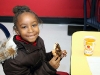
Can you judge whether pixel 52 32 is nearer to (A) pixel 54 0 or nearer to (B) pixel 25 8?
(A) pixel 54 0

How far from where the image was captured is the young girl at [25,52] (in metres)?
1.08

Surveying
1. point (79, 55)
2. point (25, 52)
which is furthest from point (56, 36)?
point (25, 52)

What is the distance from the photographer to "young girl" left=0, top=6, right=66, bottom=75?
1078 mm

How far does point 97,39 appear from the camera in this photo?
1444 millimetres

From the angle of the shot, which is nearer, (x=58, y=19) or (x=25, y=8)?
(x=25, y=8)

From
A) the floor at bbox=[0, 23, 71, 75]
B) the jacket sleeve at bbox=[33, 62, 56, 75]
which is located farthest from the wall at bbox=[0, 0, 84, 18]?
the jacket sleeve at bbox=[33, 62, 56, 75]

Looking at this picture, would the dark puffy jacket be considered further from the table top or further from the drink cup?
the drink cup

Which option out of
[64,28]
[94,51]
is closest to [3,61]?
[94,51]

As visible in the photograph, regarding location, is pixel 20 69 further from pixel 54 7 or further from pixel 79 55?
pixel 54 7

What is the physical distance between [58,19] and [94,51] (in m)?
2.67

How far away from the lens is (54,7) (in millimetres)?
3812

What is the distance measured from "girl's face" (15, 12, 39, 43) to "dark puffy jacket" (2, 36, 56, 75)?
6cm

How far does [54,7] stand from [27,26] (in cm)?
270

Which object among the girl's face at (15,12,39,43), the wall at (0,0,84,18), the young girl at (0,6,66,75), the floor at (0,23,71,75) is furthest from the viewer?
the wall at (0,0,84,18)
